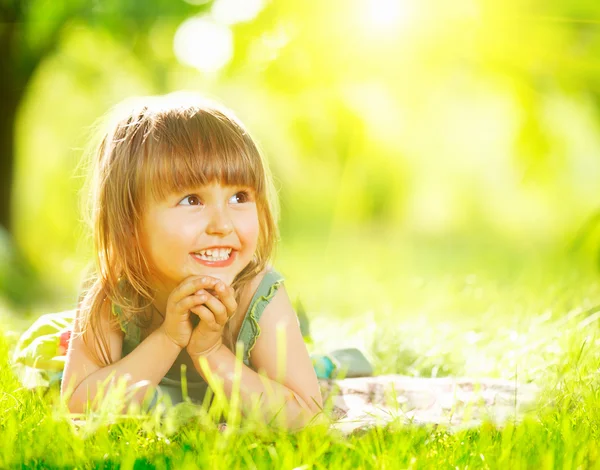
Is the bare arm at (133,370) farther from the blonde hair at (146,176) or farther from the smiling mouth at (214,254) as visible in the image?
the smiling mouth at (214,254)

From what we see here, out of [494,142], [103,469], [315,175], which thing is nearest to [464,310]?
[103,469]

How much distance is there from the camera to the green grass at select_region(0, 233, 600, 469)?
4.49 ft

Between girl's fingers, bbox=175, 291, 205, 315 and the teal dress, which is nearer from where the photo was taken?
girl's fingers, bbox=175, 291, 205, 315

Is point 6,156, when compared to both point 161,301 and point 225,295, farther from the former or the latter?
point 225,295

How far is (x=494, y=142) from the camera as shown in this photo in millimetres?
9586

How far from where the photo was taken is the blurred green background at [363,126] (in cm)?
416

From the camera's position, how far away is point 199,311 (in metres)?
1.70

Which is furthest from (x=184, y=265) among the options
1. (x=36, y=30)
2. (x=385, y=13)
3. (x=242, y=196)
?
(x=36, y=30)

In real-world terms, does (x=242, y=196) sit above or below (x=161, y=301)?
above

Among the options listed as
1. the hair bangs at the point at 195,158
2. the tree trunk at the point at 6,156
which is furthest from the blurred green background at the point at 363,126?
the hair bangs at the point at 195,158

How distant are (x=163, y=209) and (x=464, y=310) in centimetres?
202

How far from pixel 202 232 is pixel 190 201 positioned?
9cm

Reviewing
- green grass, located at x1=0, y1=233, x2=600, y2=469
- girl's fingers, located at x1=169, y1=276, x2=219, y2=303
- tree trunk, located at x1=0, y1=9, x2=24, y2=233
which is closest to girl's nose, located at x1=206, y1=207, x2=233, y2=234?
girl's fingers, located at x1=169, y1=276, x2=219, y2=303

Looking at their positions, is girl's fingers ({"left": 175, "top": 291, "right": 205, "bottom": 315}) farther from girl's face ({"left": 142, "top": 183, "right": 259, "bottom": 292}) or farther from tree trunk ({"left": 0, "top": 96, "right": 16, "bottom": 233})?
tree trunk ({"left": 0, "top": 96, "right": 16, "bottom": 233})
